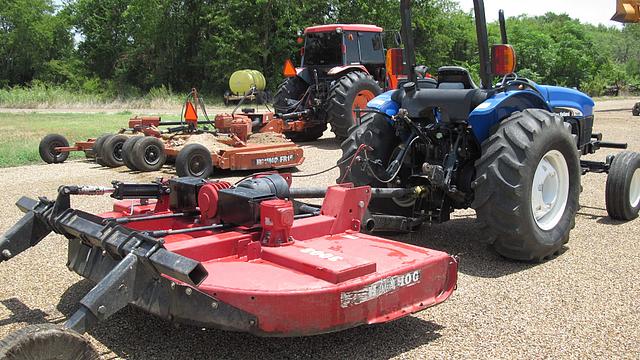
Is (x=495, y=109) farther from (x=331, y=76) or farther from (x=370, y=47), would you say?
(x=370, y=47)

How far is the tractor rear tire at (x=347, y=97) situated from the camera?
12.7 meters

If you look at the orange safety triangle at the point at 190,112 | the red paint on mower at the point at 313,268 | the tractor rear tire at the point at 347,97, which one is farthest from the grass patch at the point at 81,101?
the red paint on mower at the point at 313,268

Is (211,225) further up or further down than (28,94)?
further down

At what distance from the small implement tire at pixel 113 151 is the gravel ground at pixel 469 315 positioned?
4580 mm

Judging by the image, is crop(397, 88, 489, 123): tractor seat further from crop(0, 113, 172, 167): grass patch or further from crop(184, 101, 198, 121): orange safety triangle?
crop(0, 113, 172, 167): grass patch

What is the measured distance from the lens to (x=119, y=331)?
3.70 meters

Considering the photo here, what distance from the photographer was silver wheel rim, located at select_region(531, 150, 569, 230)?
16.9ft

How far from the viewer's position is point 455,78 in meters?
5.54

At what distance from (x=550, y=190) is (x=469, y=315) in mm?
1839

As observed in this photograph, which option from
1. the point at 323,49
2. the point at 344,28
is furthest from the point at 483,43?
the point at 323,49

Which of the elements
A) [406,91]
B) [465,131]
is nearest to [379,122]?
[406,91]

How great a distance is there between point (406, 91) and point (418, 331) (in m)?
2.48

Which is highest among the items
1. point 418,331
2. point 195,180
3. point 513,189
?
point 195,180

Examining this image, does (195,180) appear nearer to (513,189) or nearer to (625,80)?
(513,189)
